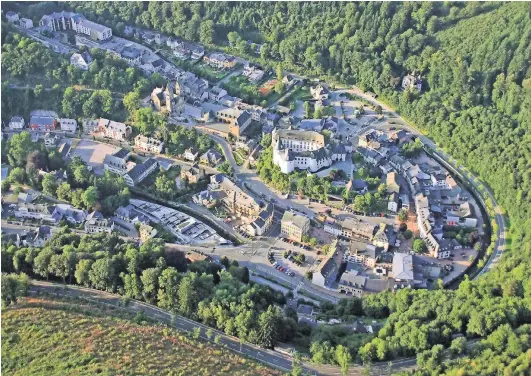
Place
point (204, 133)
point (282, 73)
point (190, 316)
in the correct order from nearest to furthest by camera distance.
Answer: point (190, 316) < point (204, 133) < point (282, 73)

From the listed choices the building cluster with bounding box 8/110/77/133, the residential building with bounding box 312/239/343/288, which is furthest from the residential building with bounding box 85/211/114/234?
the residential building with bounding box 312/239/343/288

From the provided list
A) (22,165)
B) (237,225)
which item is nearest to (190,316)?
(237,225)

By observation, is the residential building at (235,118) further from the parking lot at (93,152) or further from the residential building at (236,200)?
the parking lot at (93,152)

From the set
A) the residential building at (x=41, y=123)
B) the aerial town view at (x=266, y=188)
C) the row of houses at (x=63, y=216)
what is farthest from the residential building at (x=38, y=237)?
the residential building at (x=41, y=123)

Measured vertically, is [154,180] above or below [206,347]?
above

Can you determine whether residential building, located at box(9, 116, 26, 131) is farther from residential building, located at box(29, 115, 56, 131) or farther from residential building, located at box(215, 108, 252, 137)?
residential building, located at box(215, 108, 252, 137)

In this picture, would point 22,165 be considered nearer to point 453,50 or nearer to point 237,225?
point 237,225
